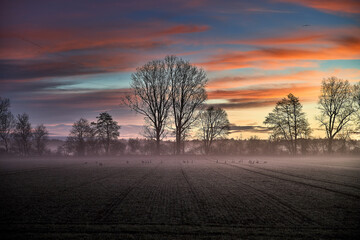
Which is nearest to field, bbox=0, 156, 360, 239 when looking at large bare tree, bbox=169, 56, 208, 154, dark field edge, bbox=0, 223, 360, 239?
dark field edge, bbox=0, 223, 360, 239

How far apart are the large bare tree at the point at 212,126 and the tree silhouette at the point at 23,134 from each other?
5009cm

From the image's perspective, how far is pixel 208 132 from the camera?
75625 millimetres

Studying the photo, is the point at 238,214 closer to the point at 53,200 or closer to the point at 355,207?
the point at 355,207

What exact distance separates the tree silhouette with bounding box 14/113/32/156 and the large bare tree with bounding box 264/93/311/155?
66430mm

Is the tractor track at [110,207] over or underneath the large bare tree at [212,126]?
underneath

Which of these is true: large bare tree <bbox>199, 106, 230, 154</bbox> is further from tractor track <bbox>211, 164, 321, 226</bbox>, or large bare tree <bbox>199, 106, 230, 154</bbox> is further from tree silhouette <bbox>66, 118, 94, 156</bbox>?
tractor track <bbox>211, 164, 321, 226</bbox>

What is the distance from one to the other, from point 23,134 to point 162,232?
272 ft

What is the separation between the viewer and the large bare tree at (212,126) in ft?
244

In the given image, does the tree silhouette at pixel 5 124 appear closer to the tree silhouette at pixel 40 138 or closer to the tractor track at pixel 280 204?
the tree silhouette at pixel 40 138

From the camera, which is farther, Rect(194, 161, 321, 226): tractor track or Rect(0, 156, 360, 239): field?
Rect(194, 161, 321, 226): tractor track

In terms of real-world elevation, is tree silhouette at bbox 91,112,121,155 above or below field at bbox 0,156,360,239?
above

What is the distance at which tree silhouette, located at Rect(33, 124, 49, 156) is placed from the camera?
82100 millimetres

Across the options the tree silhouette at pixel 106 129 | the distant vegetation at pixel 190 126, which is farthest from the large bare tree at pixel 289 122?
the tree silhouette at pixel 106 129

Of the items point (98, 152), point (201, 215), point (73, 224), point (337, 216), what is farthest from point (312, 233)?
point (98, 152)
